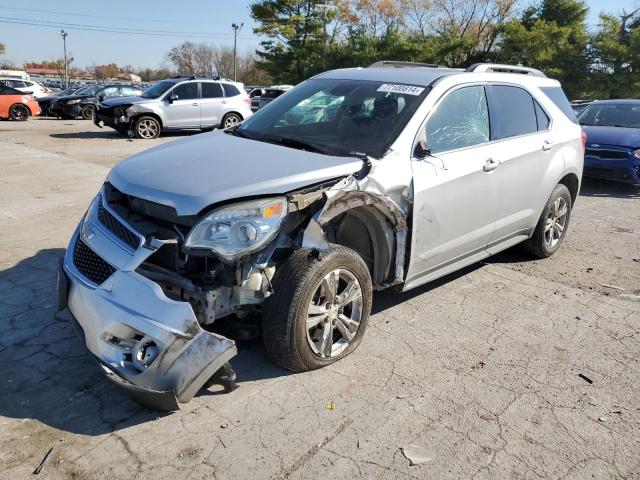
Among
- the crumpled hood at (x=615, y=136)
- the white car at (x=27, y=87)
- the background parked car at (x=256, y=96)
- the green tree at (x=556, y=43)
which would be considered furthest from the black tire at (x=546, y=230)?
the green tree at (x=556, y=43)

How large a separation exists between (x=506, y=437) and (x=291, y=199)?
1681 millimetres

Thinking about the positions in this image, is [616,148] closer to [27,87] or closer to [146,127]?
[146,127]

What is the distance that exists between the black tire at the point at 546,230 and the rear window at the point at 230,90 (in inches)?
512

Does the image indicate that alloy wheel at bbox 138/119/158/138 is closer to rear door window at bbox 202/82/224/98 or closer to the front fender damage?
rear door window at bbox 202/82/224/98

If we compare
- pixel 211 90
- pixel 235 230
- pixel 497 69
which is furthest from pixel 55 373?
pixel 211 90

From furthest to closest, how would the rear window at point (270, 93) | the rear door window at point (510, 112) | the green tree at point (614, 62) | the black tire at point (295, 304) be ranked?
1. the green tree at point (614, 62)
2. the rear window at point (270, 93)
3. the rear door window at point (510, 112)
4. the black tire at point (295, 304)

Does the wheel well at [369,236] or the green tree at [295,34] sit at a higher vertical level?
the green tree at [295,34]

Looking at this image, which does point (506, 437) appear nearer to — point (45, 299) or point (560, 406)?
point (560, 406)

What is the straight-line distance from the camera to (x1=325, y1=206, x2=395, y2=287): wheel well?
137 inches

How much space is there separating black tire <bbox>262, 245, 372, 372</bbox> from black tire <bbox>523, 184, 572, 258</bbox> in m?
2.86

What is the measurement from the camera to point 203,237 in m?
2.75

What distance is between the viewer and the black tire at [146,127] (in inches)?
603

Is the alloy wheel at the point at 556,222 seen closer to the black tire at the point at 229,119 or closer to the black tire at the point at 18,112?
the black tire at the point at 229,119

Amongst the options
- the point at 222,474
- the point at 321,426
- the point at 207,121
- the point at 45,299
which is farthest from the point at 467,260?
the point at 207,121
